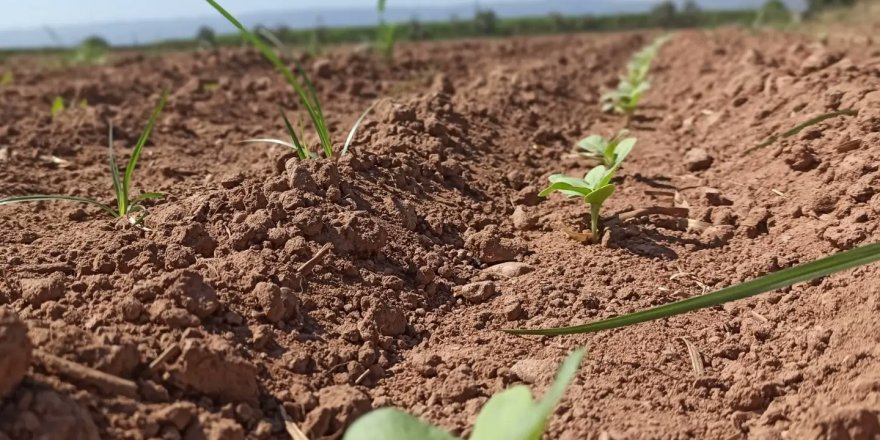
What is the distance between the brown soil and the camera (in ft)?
4.71

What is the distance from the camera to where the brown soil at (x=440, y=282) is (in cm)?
144

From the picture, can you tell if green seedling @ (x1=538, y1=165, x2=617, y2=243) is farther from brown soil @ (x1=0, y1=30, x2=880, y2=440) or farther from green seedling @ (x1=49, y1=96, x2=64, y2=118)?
green seedling @ (x1=49, y1=96, x2=64, y2=118)

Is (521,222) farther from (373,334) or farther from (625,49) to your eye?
(625,49)

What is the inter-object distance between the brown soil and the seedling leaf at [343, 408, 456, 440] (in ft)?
0.90

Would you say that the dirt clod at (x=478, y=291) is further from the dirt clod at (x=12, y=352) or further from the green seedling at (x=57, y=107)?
the green seedling at (x=57, y=107)

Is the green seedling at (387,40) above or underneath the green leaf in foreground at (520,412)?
Answer: above

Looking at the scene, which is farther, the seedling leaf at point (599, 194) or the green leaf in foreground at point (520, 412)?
the seedling leaf at point (599, 194)

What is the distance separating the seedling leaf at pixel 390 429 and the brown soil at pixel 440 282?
0.28 meters

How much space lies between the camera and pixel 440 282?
1.99 metres

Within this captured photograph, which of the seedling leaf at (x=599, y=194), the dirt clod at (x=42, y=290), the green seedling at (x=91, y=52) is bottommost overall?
the dirt clod at (x=42, y=290)

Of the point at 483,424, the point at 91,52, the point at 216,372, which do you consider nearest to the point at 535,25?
the point at 91,52

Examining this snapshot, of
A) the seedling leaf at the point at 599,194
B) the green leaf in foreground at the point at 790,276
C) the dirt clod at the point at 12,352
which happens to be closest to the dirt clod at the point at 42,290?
the dirt clod at the point at 12,352

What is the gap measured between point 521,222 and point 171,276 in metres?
1.11

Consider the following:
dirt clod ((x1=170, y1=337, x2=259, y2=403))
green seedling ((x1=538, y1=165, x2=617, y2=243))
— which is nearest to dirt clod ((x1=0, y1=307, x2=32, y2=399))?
dirt clod ((x1=170, y1=337, x2=259, y2=403))
